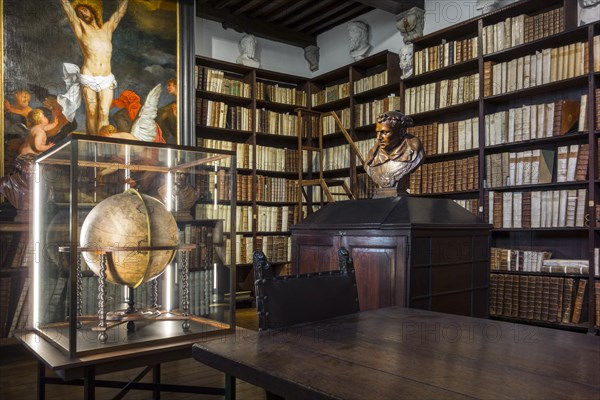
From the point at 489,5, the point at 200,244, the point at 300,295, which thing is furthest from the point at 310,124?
the point at 300,295

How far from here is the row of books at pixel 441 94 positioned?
16.2 ft

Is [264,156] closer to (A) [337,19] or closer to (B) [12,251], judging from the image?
(A) [337,19]

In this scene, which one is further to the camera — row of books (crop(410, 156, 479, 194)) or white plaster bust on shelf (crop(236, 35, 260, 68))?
white plaster bust on shelf (crop(236, 35, 260, 68))

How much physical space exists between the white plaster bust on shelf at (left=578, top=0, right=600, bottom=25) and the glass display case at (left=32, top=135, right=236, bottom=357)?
137 inches

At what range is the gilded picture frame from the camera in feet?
15.1

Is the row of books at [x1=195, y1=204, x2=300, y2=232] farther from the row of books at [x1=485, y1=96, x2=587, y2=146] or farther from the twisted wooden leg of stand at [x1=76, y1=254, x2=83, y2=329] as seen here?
the twisted wooden leg of stand at [x1=76, y1=254, x2=83, y2=329]

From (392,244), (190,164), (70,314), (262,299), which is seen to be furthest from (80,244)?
(392,244)

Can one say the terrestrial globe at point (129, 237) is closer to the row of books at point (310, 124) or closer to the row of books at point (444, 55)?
the row of books at point (444, 55)

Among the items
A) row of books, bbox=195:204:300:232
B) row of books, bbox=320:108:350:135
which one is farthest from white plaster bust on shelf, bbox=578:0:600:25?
row of books, bbox=195:204:300:232

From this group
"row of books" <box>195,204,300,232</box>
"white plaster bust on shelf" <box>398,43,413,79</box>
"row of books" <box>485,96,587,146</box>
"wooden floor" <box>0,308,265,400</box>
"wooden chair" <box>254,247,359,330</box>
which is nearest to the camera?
"wooden chair" <box>254,247,359,330</box>

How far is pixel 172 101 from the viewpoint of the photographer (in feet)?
18.2

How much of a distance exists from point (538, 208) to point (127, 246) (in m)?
3.53

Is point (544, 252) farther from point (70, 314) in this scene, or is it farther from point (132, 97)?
point (132, 97)

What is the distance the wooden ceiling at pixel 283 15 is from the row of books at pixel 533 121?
6.16 feet
